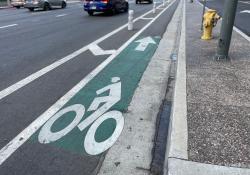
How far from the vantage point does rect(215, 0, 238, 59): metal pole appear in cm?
757

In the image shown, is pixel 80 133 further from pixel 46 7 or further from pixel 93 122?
pixel 46 7

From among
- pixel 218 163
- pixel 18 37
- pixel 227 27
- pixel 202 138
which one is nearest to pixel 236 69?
pixel 227 27

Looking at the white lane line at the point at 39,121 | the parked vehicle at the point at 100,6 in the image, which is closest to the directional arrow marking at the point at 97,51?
the white lane line at the point at 39,121

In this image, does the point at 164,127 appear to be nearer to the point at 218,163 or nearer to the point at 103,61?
the point at 218,163

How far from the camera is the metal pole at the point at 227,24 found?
24.8ft

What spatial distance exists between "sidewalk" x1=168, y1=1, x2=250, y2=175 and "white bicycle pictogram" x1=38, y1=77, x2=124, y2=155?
0.95m

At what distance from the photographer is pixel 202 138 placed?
413 cm

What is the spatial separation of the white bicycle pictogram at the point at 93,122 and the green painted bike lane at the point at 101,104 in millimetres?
28

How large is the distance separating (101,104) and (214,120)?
202 centimetres

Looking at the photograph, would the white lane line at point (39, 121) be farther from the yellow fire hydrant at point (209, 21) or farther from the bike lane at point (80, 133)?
the yellow fire hydrant at point (209, 21)

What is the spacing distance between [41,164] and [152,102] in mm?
2632

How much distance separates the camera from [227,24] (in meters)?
7.69

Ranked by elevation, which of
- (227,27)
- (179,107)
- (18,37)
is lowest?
(18,37)

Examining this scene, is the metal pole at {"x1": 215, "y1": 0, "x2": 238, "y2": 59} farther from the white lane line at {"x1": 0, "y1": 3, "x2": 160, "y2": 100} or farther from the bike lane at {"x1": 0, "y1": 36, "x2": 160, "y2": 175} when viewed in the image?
the white lane line at {"x1": 0, "y1": 3, "x2": 160, "y2": 100}
